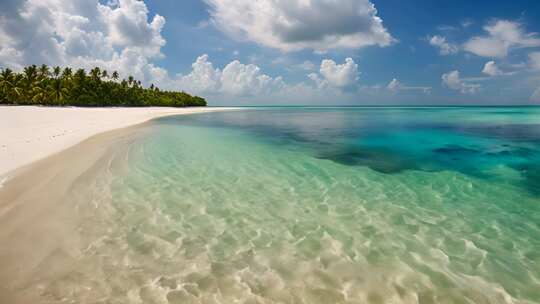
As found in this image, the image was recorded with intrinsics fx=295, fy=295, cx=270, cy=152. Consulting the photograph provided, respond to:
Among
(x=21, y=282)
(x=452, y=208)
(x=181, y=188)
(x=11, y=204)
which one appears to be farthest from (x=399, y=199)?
(x=11, y=204)

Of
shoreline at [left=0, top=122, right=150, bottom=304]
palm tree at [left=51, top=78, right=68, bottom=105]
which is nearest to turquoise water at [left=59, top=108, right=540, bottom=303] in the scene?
shoreline at [left=0, top=122, right=150, bottom=304]

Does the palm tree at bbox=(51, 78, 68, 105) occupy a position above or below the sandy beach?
above

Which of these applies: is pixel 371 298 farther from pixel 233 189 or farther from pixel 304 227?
pixel 233 189

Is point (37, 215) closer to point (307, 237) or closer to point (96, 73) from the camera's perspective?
point (307, 237)

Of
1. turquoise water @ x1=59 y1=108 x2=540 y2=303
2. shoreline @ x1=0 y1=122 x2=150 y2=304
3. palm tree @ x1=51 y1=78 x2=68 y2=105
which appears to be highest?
palm tree @ x1=51 y1=78 x2=68 y2=105

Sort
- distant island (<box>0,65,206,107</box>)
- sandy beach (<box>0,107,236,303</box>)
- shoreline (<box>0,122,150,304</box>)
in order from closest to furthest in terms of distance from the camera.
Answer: shoreline (<box>0,122,150,304</box>) → sandy beach (<box>0,107,236,303</box>) → distant island (<box>0,65,206,107</box>)

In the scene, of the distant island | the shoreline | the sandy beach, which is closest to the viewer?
the shoreline

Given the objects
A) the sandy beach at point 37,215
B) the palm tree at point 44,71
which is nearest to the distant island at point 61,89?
the palm tree at point 44,71

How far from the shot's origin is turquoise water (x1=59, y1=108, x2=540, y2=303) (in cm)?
432

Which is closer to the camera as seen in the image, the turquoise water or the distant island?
the turquoise water

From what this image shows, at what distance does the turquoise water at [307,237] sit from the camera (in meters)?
4.32

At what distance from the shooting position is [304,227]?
6.52 metres

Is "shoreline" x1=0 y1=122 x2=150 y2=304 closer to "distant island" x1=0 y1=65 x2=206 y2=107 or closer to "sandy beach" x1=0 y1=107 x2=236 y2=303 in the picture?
"sandy beach" x1=0 y1=107 x2=236 y2=303

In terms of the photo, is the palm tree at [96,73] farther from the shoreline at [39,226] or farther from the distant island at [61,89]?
the shoreline at [39,226]
